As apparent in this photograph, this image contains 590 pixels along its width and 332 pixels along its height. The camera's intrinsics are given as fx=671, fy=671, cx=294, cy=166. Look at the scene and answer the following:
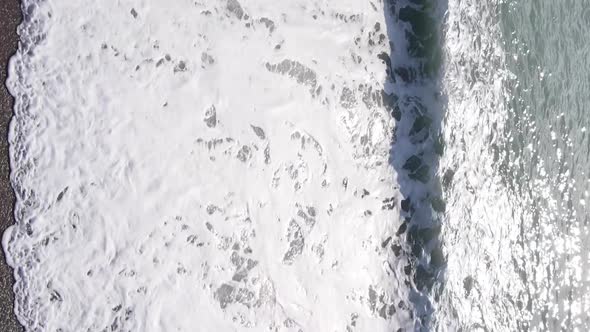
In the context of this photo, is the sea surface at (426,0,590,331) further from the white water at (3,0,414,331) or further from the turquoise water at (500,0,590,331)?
the white water at (3,0,414,331)

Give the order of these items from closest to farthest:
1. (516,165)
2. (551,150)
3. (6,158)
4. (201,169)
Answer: (6,158)
(201,169)
(516,165)
(551,150)

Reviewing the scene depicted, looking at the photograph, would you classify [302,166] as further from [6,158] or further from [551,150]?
[551,150]

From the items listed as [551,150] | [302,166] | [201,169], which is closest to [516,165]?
[551,150]

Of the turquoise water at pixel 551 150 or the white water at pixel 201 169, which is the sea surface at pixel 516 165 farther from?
the white water at pixel 201 169

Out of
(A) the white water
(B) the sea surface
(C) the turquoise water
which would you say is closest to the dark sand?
(A) the white water

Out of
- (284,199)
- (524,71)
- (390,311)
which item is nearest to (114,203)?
(284,199)

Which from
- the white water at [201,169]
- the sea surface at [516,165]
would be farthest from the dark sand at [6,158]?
the sea surface at [516,165]
